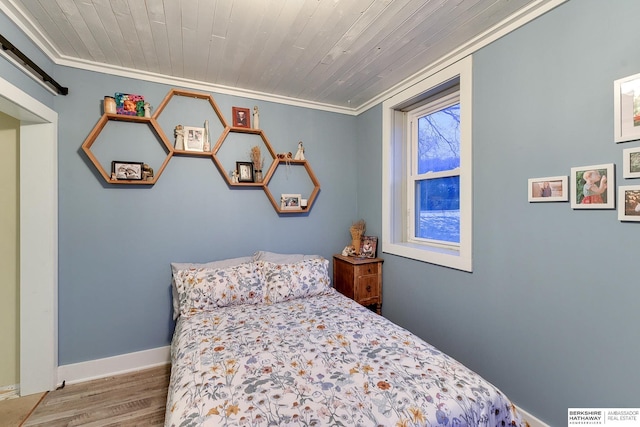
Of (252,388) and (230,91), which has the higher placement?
(230,91)

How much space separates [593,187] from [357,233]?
6.12 feet

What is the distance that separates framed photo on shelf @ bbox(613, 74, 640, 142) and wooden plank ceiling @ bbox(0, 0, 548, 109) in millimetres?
652

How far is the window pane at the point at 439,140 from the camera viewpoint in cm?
225

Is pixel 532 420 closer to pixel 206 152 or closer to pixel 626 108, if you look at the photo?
pixel 626 108

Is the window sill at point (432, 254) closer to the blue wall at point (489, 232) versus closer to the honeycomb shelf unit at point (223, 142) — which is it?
the blue wall at point (489, 232)

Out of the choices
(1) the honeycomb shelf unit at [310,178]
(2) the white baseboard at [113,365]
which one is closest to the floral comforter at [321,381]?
(2) the white baseboard at [113,365]

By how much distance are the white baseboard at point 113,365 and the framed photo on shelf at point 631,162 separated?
3251mm

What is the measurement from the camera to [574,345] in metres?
1.39

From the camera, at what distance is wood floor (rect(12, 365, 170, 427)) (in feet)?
5.58

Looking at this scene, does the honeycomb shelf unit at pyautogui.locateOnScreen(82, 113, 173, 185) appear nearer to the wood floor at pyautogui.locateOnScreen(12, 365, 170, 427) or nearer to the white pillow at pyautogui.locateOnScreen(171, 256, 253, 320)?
the white pillow at pyautogui.locateOnScreen(171, 256, 253, 320)

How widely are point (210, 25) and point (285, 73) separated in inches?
28.3

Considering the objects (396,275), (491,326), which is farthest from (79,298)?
(491,326)

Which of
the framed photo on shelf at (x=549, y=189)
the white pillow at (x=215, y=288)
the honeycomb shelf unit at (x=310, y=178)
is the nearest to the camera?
the framed photo on shelf at (x=549, y=189)

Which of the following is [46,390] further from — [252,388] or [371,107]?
[371,107]
